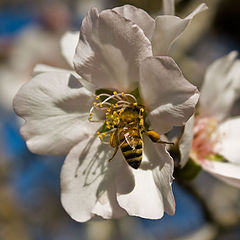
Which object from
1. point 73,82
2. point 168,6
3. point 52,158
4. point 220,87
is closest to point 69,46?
point 73,82

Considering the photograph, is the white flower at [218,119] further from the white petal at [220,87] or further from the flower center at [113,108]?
the flower center at [113,108]

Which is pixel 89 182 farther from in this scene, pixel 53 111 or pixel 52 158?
pixel 52 158

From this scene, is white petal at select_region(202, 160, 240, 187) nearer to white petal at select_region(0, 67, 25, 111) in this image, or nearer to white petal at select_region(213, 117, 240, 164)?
white petal at select_region(213, 117, 240, 164)

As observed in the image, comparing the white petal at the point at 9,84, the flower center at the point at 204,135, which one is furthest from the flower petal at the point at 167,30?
the white petal at the point at 9,84

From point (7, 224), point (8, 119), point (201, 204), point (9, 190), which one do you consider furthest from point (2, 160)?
point (201, 204)

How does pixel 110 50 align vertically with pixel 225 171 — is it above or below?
above

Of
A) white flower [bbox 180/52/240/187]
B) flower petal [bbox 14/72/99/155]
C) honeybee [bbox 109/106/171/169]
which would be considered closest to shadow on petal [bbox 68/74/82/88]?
flower petal [bbox 14/72/99/155]
